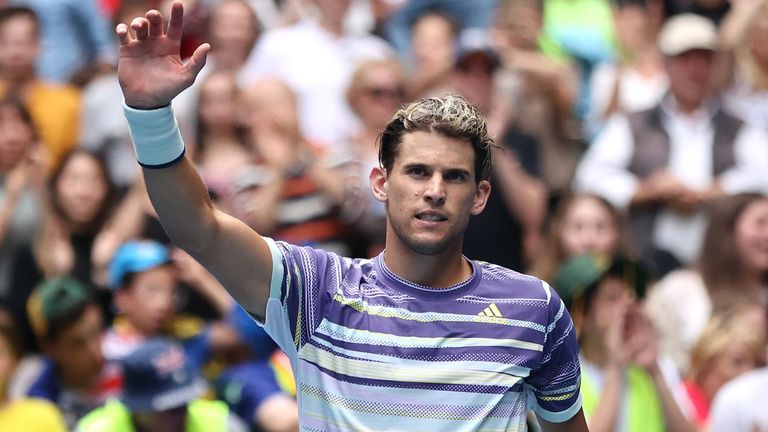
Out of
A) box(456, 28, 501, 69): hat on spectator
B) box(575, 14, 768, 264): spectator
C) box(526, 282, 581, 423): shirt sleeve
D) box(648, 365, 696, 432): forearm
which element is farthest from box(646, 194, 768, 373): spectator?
box(526, 282, 581, 423): shirt sleeve

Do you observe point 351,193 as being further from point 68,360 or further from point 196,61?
point 196,61

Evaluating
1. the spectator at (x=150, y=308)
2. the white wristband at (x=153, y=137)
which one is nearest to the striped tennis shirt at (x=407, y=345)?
the white wristband at (x=153, y=137)

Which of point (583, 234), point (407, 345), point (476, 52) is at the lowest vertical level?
point (583, 234)

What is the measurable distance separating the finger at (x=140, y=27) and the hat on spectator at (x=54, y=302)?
3.58 meters

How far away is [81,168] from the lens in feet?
28.2

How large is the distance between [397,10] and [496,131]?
219 centimetres

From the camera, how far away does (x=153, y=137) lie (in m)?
3.93

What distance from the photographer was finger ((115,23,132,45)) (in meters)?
3.78

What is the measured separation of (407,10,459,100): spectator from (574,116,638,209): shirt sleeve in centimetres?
98

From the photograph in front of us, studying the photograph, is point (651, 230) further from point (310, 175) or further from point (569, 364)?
point (569, 364)

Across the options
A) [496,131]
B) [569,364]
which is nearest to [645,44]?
[496,131]

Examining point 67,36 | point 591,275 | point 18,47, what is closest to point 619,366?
point 591,275

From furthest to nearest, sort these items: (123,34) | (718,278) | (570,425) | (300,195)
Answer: (300,195), (718,278), (570,425), (123,34)

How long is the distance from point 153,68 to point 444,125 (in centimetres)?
81
